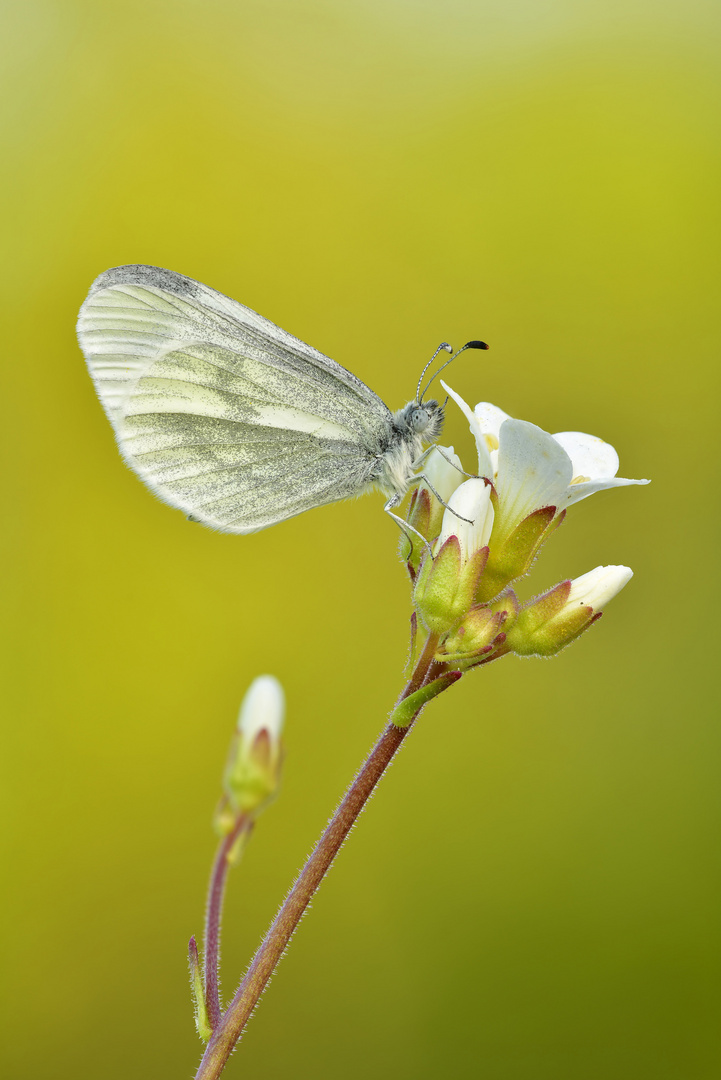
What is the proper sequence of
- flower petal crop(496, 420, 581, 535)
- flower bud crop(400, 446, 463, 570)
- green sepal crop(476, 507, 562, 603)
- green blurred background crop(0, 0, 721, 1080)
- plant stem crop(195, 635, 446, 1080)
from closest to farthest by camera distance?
plant stem crop(195, 635, 446, 1080), flower petal crop(496, 420, 581, 535), green sepal crop(476, 507, 562, 603), flower bud crop(400, 446, 463, 570), green blurred background crop(0, 0, 721, 1080)

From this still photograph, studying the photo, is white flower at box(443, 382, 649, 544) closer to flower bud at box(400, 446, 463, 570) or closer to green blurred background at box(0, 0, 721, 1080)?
flower bud at box(400, 446, 463, 570)

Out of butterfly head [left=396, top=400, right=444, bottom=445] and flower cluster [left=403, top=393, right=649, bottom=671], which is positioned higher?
butterfly head [left=396, top=400, right=444, bottom=445]

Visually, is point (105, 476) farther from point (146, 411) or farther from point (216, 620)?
point (146, 411)

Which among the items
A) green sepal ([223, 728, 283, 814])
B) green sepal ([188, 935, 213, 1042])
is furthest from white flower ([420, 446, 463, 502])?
green sepal ([188, 935, 213, 1042])

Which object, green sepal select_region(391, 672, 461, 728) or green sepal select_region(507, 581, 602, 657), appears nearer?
green sepal select_region(391, 672, 461, 728)

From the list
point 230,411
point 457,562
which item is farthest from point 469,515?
point 230,411

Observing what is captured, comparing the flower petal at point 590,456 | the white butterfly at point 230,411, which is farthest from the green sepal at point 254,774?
the flower petal at point 590,456

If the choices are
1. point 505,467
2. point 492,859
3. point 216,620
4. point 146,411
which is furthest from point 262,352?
point 492,859
